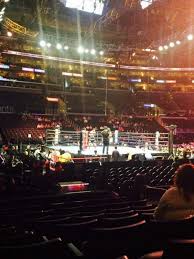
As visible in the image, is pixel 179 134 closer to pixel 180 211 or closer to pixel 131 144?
pixel 131 144

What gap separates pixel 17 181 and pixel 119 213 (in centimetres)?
501

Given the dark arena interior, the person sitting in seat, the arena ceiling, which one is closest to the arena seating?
the dark arena interior

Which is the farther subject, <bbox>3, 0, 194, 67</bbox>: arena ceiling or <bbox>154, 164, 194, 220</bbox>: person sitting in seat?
<bbox>3, 0, 194, 67</bbox>: arena ceiling

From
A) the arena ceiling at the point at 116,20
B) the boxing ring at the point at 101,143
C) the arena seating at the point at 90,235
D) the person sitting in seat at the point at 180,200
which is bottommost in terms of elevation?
the arena seating at the point at 90,235

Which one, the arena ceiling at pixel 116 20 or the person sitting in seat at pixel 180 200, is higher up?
the arena ceiling at pixel 116 20

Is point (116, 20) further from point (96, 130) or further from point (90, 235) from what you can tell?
point (90, 235)

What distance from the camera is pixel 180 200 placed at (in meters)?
3.13

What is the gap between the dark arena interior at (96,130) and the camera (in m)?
3.10

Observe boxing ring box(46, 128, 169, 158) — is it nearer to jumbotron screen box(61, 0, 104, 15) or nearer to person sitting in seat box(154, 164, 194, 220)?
jumbotron screen box(61, 0, 104, 15)

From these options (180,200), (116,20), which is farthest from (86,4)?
(180,200)

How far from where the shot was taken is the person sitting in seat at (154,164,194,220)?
3.09 meters

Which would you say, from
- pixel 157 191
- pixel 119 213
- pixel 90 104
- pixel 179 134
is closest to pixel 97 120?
pixel 90 104

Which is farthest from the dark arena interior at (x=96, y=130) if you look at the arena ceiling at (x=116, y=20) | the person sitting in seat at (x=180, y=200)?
the arena ceiling at (x=116, y=20)

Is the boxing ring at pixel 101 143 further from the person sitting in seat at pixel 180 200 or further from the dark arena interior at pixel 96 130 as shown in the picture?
the person sitting in seat at pixel 180 200
